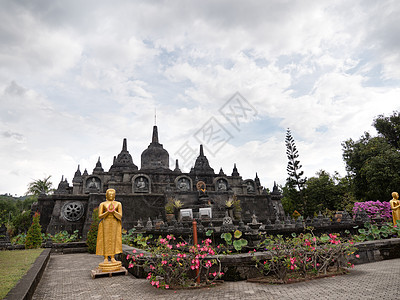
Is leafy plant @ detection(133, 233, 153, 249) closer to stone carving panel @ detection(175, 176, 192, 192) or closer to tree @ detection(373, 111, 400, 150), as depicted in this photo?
stone carving panel @ detection(175, 176, 192, 192)

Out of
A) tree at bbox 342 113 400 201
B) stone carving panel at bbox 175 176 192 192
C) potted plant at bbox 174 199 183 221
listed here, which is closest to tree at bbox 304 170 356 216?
tree at bbox 342 113 400 201

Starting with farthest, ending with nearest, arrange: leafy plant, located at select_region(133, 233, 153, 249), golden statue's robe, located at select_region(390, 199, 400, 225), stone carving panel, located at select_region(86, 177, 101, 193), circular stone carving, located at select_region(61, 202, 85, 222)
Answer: stone carving panel, located at select_region(86, 177, 101, 193), circular stone carving, located at select_region(61, 202, 85, 222), golden statue's robe, located at select_region(390, 199, 400, 225), leafy plant, located at select_region(133, 233, 153, 249)

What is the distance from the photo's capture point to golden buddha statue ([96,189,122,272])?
6484 mm

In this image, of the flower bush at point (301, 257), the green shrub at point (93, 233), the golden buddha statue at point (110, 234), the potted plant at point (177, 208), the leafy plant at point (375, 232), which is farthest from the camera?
the potted plant at point (177, 208)

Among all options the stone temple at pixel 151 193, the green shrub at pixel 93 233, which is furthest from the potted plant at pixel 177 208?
the green shrub at pixel 93 233

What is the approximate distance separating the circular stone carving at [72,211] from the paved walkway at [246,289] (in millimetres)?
14119

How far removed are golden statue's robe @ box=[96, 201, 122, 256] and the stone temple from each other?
9.20 m


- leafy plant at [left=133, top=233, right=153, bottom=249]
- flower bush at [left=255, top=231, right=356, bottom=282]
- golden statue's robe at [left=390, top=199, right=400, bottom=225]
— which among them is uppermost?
golden statue's robe at [left=390, top=199, right=400, bottom=225]

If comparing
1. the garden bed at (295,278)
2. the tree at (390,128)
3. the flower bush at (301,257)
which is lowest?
the garden bed at (295,278)

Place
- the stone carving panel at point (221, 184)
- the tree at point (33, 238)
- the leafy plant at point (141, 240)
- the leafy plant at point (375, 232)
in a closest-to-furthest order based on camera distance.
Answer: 1. the leafy plant at point (141, 240)
2. the leafy plant at point (375, 232)
3. the tree at point (33, 238)
4. the stone carving panel at point (221, 184)

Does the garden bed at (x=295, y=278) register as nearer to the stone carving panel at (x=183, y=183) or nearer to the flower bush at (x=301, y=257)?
the flower bush at (x=301, y=257)

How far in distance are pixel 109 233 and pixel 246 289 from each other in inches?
155

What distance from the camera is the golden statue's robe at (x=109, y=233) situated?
6523 mm

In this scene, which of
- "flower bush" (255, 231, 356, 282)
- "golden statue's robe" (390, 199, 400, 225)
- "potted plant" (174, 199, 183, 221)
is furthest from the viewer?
"potted plant" (174, 199, 183, 221)
